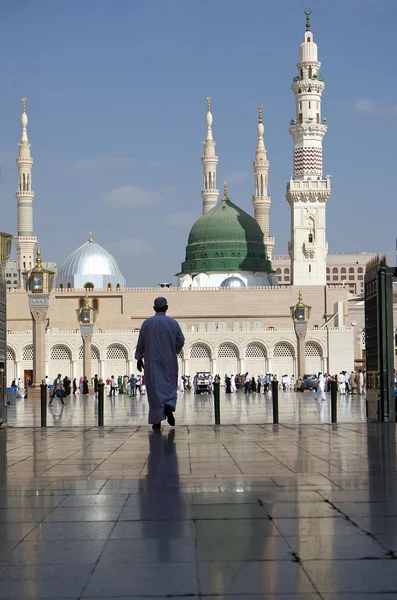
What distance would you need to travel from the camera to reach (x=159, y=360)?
30.8 ft

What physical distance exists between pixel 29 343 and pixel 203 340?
27.4ft

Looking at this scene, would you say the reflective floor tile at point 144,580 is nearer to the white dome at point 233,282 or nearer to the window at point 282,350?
the window at point 282,350

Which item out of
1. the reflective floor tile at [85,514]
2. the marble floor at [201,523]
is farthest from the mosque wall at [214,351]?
the reflective floor tile at [85,514]

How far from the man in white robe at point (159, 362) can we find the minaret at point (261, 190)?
182 feet

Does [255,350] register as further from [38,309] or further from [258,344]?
[38,309]

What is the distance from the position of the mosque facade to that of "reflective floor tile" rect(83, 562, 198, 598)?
1516 inches

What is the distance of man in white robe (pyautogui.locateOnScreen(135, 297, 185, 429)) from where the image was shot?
9359 millimetres

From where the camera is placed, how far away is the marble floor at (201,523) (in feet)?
10.2

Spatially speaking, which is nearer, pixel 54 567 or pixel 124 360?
pixel 54 567

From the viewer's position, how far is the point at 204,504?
15.2 ft

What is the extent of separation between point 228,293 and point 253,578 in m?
52.5

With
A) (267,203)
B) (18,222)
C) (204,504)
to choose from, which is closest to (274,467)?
(204,504)

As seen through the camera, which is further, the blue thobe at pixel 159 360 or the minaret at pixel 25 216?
the minaret at pixel 25 216

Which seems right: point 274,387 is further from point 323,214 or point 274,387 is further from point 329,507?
point 323,214
